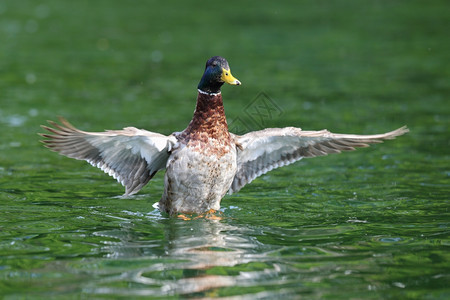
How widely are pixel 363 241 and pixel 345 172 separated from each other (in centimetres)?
362

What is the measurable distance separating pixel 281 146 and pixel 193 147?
4.46ft

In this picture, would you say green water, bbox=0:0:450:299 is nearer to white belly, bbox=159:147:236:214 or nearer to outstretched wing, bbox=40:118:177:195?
white belly, bbox=159:147:236:214

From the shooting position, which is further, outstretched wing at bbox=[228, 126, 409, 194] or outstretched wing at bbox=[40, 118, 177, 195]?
outstretched wing at bbox=[228, 126, 409, 194]

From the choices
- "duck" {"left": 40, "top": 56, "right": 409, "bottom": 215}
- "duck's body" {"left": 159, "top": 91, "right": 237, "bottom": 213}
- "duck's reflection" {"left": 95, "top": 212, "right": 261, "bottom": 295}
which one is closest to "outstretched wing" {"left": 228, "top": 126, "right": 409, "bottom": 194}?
"duck" {"left": 40, "top": 56, "right": 409, "bottom": 215}

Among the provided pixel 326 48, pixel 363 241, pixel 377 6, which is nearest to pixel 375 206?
pixel 363 241

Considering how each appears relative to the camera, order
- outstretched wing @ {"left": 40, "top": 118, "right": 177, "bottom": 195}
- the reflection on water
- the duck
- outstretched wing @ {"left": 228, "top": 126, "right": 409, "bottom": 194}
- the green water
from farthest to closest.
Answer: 1. outstretched wing @ {"left": 228, "top": 126, "right": 409, "bottom": 194}
2. the duck
3. outstretched wing @ {"left": 40, "top": 118, "right": 177, "bottom": 195}
4. the green water
5. the reflection on water

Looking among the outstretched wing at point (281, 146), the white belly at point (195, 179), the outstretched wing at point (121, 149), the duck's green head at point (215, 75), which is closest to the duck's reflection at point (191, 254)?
the white belly at point (195, 179)

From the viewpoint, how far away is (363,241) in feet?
26.1

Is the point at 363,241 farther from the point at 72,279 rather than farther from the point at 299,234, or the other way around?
the point at 72,279

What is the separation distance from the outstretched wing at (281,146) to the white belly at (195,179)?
446mm

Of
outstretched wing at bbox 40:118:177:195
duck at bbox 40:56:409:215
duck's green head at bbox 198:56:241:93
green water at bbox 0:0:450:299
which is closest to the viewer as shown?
green water at bbox 0:0:450:299

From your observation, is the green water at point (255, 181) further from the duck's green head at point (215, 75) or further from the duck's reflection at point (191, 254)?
the duck's green head at point (215, 75)

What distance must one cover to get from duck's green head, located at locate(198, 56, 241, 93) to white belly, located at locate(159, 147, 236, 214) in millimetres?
770

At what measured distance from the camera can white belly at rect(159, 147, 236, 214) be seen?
8.70 m
